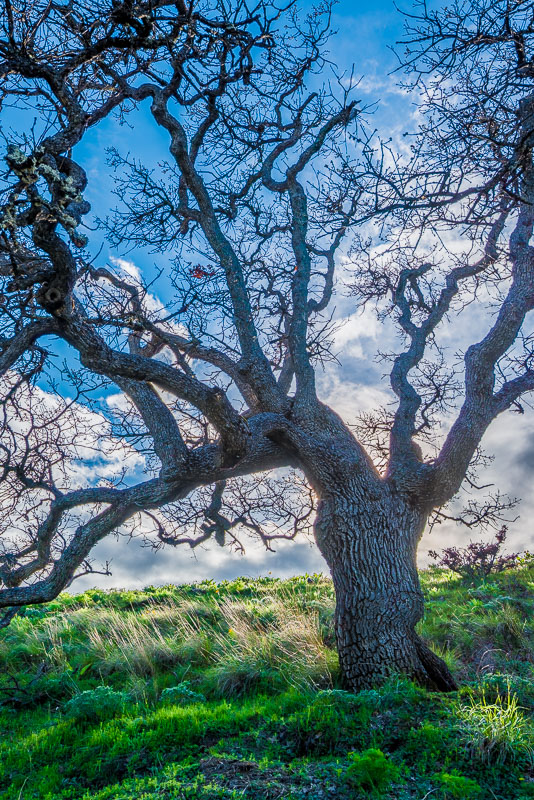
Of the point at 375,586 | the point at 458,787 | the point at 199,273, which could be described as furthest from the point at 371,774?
the point at 199,273

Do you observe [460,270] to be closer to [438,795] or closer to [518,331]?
[518,331]

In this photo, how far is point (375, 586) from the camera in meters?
5.80

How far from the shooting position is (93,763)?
4.43m

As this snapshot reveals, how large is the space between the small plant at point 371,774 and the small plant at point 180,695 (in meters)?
2.48

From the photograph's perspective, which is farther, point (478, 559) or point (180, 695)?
point (478, 559)

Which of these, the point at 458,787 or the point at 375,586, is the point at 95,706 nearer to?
the point at 375,586

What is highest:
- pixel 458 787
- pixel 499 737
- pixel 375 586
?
pixel 375 586

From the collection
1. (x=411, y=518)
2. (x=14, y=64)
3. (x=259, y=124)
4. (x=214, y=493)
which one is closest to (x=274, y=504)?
(x=214, y=493)

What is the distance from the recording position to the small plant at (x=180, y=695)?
5551 mm

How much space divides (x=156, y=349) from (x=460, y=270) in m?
5.37

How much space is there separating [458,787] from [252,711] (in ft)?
6.99

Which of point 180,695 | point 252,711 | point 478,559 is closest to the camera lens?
point 252,711

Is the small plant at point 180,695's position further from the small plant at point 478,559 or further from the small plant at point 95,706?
the small plant at point 478,559

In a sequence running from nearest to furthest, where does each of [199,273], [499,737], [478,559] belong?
[499,737], [199,273], [478,559]
